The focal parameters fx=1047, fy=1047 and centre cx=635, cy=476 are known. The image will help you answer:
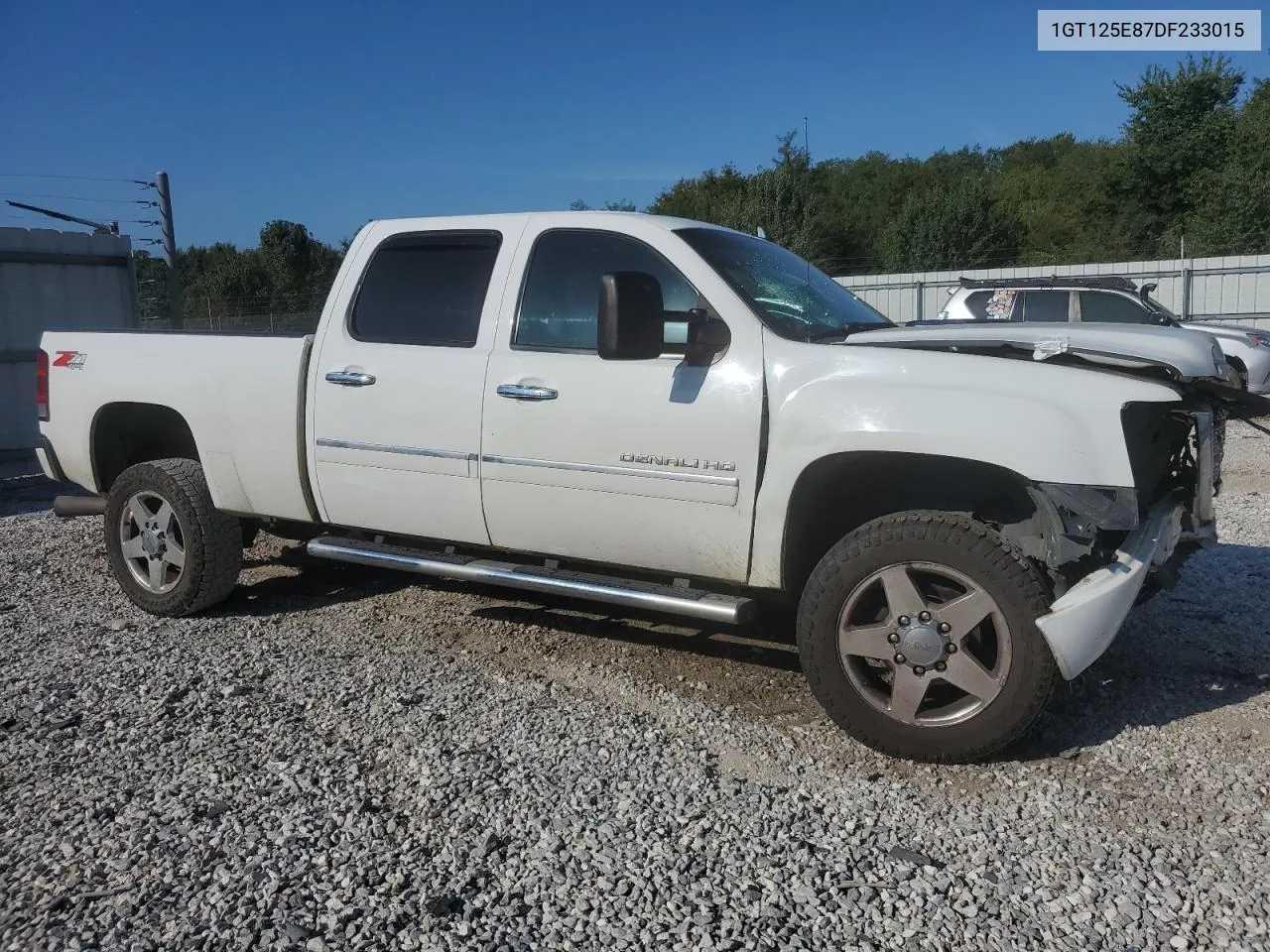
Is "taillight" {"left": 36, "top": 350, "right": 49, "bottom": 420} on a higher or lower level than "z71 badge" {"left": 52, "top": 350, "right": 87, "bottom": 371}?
lower

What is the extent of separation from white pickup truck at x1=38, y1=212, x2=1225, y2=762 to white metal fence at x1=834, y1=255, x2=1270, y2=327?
16195 millimetres

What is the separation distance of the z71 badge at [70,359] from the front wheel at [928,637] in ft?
13.5

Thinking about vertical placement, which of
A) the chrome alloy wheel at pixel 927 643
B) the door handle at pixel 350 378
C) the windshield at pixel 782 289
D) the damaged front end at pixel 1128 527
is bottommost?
the chrome alloy wheel at pixel 927 643

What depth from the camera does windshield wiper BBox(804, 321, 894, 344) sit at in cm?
405

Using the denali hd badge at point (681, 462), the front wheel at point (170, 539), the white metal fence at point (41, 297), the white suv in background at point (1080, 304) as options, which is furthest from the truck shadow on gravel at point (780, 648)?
the white suv in background at point (1080, 304)

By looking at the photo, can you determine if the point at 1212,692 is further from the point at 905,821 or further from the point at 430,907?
the point at 430,907

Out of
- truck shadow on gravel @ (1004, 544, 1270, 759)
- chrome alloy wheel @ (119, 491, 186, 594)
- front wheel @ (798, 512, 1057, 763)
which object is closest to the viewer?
front wheel @ (798, 512, 1057, 763)

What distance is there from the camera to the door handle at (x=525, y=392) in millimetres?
4188

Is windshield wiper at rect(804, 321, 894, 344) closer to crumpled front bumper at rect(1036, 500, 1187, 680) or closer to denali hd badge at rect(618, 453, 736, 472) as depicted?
denali hd badge at rect(618, 453, 736, 472)

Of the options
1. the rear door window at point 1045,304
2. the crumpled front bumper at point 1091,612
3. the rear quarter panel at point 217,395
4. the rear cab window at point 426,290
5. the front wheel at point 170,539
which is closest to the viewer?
the crumpled front bumper at point 1091,612

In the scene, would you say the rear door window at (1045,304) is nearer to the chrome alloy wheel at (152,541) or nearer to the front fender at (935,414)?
the front fender at (935,414)

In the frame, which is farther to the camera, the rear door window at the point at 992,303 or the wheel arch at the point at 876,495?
the rear door window at the point at 992,303

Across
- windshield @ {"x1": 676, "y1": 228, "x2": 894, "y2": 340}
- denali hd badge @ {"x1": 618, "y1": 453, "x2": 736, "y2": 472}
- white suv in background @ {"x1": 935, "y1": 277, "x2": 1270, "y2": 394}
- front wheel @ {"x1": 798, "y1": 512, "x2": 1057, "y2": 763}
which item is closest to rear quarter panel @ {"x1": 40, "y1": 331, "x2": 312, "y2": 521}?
denali hd badge @ {"x1": 618, "y1": 453, "x2": 736, "y2": 472}

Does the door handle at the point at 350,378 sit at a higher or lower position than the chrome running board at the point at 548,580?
higher
